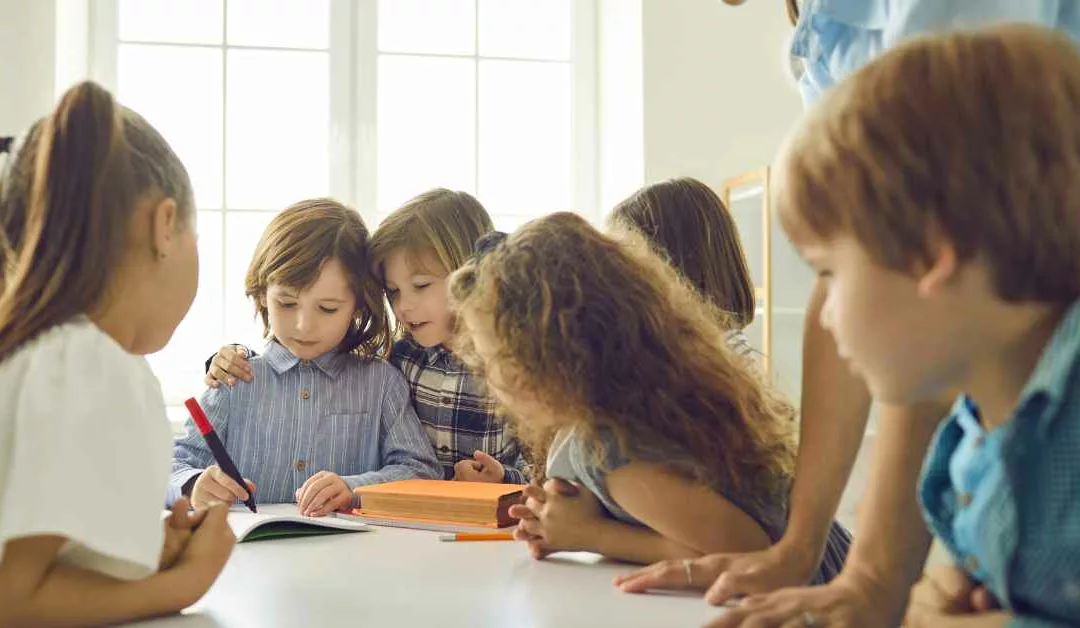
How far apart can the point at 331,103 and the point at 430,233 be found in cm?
171

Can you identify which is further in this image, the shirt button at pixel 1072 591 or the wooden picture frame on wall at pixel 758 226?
the wooden picture frame on wall at pixel 758 226

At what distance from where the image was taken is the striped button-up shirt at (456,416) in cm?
213

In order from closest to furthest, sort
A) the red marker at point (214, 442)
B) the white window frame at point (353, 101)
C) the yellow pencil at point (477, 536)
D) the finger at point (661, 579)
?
the finger at point (661, 579) < the yellow pencil at point (477, 536) < the red marker at point (214, 442) < the white window frame at point (353, 101)

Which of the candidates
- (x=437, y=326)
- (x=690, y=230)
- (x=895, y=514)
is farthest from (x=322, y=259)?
(x=895, y=514)

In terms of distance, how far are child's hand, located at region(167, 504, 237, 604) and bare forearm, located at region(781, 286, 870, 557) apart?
0.52 metres

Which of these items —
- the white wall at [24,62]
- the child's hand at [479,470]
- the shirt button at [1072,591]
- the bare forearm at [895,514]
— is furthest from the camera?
the white wall at [24,62]

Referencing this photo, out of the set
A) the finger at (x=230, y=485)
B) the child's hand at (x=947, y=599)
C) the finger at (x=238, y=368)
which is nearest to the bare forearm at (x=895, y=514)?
the child's hand at (x=947, y=599)

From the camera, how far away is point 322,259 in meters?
2.08

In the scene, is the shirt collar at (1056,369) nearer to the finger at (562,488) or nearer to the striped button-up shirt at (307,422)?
the finger at (562,488)

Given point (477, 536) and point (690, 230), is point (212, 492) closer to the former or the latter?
point (477, 536)

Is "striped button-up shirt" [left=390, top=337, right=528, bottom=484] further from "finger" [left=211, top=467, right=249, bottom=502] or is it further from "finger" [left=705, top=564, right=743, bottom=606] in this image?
"finger" [left=705, top=564, right=743, bottom=606]

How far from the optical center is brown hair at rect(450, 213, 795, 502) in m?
1.21

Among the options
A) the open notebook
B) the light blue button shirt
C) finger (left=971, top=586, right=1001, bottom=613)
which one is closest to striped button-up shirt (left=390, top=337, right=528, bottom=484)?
the open notebook

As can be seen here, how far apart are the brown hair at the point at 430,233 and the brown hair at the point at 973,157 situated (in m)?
1.43
